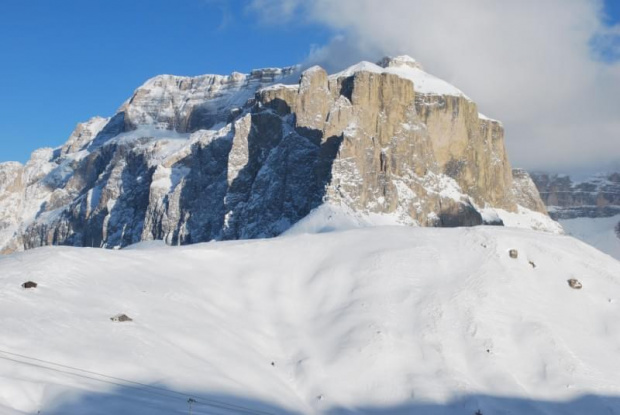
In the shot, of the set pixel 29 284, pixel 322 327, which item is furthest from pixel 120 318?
pixel 322 327

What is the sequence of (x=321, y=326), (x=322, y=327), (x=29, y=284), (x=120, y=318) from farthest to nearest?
(x=321, y=326) → (x=322, y=327) → (x=29, y=284) → (x=120, y=318)

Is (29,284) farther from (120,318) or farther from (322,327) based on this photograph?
(322,327)

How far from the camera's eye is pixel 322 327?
145 ft

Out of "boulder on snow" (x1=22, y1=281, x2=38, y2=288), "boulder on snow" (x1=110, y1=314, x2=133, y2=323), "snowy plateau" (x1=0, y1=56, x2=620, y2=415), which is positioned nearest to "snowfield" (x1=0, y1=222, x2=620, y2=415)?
"snowy plateau" (x1=0, y1=56, x2=620, y2=415)

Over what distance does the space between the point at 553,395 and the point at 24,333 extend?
26.1 m

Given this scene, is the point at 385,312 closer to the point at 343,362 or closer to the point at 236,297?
the point at 343,362

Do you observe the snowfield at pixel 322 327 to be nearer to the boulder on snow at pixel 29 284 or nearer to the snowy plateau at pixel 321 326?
the snowy plateau at pixel 321 326

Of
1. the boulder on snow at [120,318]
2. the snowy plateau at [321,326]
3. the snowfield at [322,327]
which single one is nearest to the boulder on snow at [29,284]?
the snowy plateau at [321,326]

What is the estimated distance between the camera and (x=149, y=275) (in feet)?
156

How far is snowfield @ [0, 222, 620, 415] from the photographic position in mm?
31625

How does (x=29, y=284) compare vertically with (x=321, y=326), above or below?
above

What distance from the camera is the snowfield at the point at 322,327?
31625 millimetres

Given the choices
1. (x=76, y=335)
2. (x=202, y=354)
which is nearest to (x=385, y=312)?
(x=202, y=354)

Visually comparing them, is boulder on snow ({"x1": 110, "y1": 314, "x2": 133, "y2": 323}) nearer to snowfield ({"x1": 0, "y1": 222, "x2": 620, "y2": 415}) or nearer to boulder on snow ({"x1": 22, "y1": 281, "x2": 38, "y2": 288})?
snowfield ({"x1": 0, "y1": 222, "x2": 620, "y2": 415})
